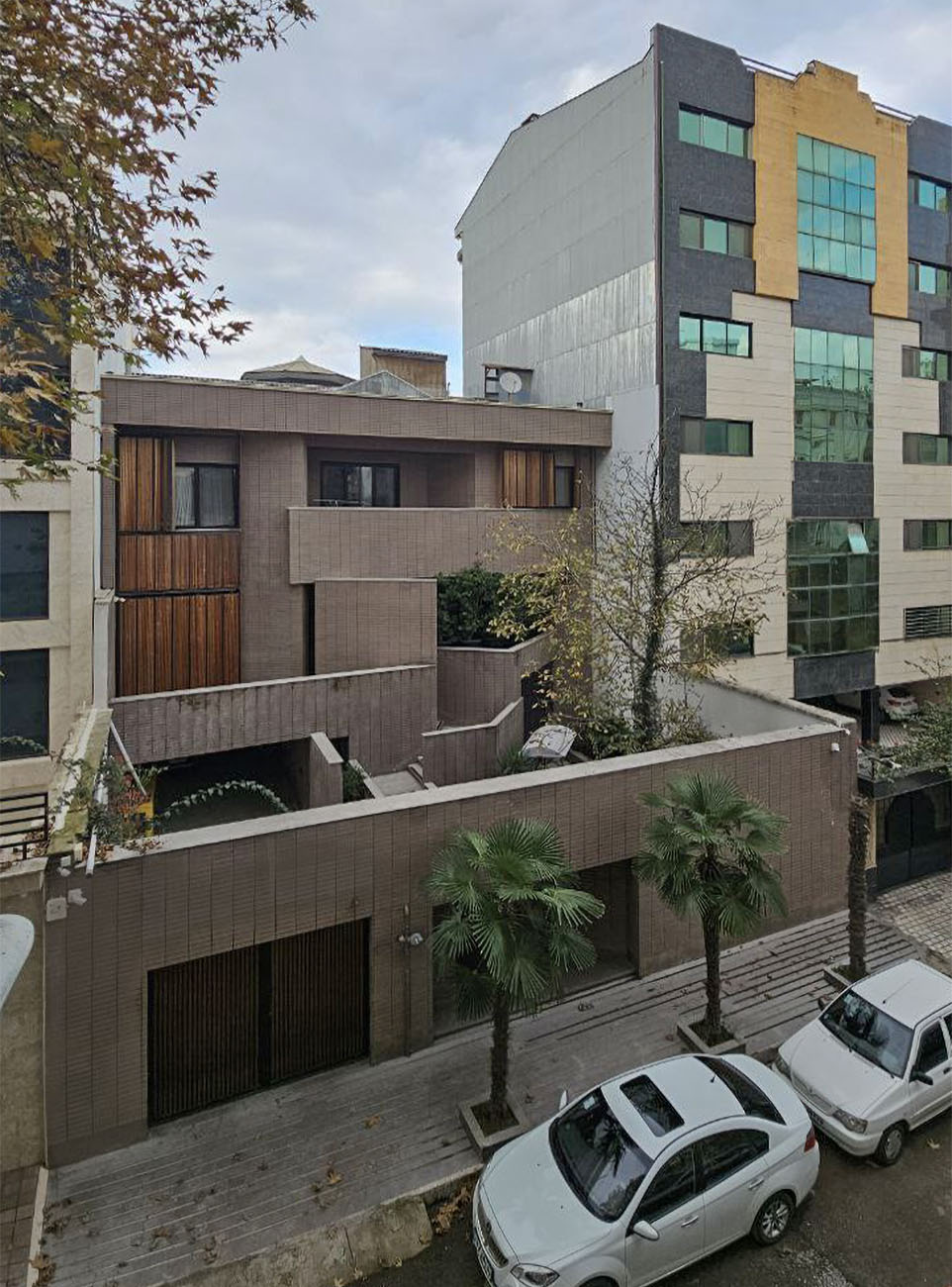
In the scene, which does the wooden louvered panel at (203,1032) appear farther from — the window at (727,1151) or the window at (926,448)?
the window at (926,448)

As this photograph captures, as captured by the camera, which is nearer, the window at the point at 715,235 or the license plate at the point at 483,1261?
the license plate at the point at 483,1261

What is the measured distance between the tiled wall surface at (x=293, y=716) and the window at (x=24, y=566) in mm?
2903

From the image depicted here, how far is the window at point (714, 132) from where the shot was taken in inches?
791

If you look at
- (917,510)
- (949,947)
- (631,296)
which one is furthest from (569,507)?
(949,947)

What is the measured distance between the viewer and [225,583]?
723 inches

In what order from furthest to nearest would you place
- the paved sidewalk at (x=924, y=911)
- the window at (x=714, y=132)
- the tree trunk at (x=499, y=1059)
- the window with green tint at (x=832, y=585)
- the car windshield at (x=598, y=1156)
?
the window with green tint at (x=832, y=585)
the window at (x=714, y=132)
the paved sidewalk at (x=924, y=911)
the tree trunk at (x=499, y=1059)
the car windshield at (x=598, y=1156)

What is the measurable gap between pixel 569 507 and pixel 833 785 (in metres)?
11.8

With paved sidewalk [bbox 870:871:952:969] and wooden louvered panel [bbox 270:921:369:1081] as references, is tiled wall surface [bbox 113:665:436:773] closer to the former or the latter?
wooden louvered panel [bbox 270:921:369:1081]

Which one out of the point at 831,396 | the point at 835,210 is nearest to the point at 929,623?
the point at 831,396

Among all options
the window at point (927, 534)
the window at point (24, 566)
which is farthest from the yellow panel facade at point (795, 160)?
the window at point (24, 566)

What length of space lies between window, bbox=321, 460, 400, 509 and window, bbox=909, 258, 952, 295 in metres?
18.1

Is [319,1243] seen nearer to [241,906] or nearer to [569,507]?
[241,906]

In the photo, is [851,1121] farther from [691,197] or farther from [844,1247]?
[691,197]

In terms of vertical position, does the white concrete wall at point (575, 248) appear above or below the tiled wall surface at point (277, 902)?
above
